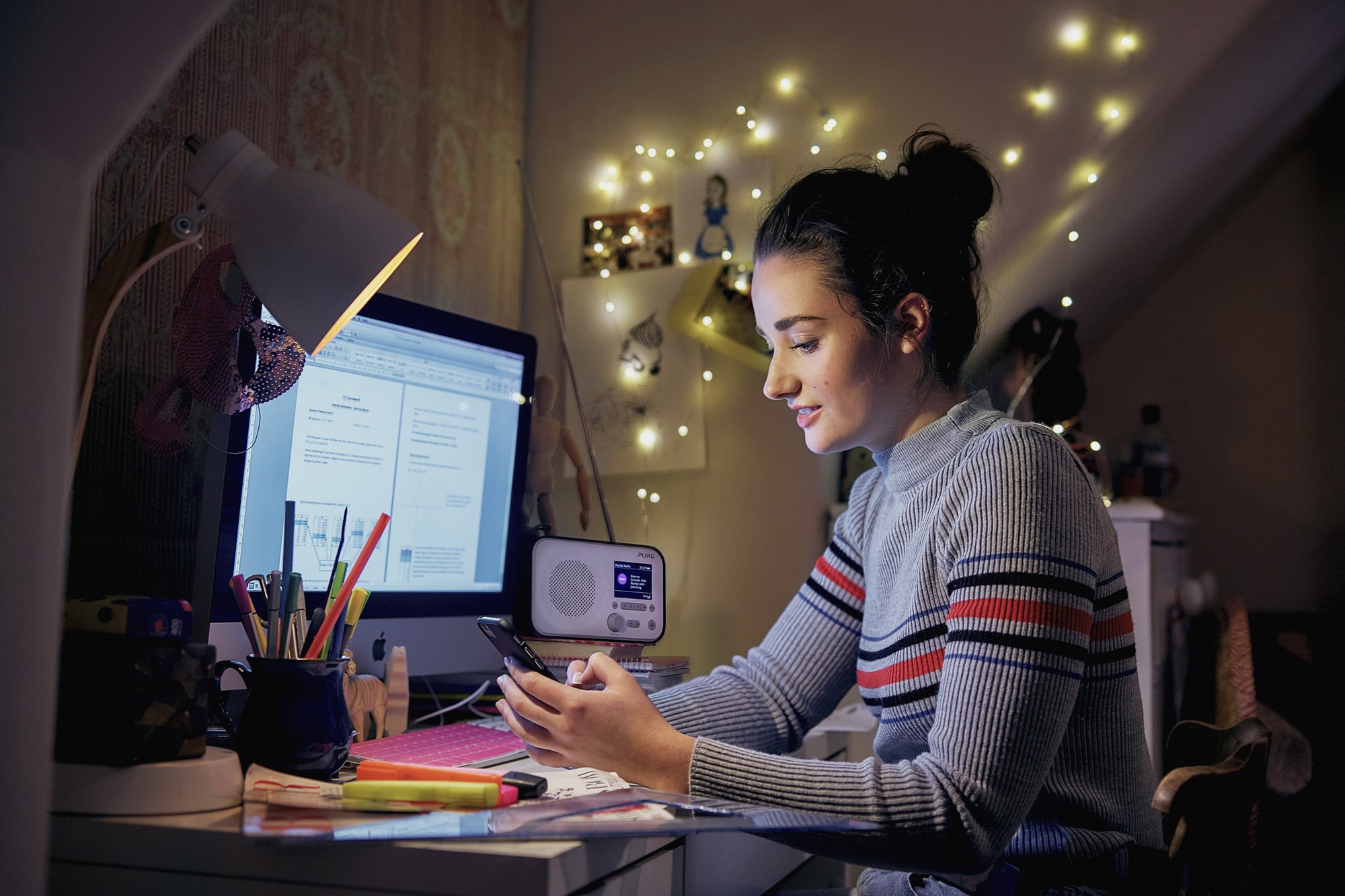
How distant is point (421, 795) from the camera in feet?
2.10

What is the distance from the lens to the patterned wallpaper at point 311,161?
992 mm

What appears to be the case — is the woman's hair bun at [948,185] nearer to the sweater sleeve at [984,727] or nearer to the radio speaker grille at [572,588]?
the sweater sleeve at [984,727]

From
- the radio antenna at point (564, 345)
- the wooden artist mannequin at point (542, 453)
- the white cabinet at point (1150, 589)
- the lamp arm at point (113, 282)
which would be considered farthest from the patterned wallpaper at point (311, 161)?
the white cabinet at point (1150, 589)

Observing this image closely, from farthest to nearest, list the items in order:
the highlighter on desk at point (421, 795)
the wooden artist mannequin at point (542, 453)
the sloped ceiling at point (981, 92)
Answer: the sloped ceiling at point (981, 92)
the wooden artist mannequin at point (542, 453)
the highlighter on desk at point (421, 795)

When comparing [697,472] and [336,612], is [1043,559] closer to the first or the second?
[336,612]

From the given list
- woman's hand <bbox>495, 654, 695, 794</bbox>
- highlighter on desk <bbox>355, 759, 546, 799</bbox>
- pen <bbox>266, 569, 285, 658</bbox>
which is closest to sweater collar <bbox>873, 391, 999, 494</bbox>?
woman's hand <bbox>495, 654, 695, 794</bbox>

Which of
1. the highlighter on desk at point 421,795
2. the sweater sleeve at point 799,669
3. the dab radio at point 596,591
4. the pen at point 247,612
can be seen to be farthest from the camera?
the dab radio at point 596,591

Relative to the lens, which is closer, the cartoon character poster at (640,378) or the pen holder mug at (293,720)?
the pen holder mug at (293,720)

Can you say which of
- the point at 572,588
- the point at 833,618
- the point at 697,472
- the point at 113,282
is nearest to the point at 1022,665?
the point at 833,618

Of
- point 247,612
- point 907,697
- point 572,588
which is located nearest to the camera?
point 247,612

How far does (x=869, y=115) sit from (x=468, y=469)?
0.89 meters

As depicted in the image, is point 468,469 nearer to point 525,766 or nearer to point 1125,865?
point 525,766

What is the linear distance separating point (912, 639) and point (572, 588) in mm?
448

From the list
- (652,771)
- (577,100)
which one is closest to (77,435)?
(652,771)
